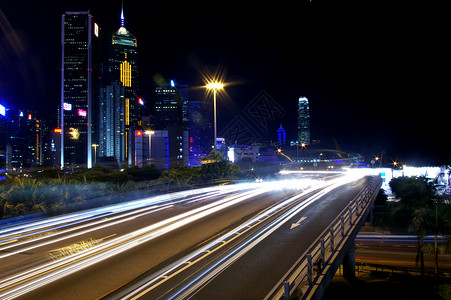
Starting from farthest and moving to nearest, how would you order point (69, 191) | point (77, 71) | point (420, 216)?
point (77, 71), point (420, 216), point (69, 191)

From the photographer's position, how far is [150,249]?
9711 millimetres

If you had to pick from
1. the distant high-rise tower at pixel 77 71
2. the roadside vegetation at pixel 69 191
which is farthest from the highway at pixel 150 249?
the distant high-rise tower at pixel 77 71

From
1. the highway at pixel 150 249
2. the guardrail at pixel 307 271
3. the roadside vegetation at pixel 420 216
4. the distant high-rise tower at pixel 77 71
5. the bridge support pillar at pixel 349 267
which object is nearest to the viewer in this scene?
the guardrail at pixel 307 271

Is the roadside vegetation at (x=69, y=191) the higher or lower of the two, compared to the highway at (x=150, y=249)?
higher

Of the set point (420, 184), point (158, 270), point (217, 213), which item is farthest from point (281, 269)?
point (420, 184)

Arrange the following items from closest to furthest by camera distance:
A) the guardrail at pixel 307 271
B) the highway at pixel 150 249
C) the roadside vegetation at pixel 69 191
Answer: the guardrail at pixel 307 271, the highway at pixel 150 249, the roadside vegetation at pixel 69 191

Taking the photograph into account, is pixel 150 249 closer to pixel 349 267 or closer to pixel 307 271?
pixel 307 271

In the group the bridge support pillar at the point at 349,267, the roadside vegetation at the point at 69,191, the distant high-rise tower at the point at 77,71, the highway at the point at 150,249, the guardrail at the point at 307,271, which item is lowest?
the bridge support pillar at the point at 349,267

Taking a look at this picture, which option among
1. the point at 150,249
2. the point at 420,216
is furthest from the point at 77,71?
the point at 150,249

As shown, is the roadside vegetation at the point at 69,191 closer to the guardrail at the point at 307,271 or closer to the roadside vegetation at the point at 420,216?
the guardrail at the point at 307,271

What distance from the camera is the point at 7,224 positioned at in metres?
13.3

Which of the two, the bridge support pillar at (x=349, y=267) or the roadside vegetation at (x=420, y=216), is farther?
the roadside vegetation at (x=420, y=216)

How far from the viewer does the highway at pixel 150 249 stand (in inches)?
273

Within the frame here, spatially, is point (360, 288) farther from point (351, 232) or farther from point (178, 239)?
point (178, 239)
